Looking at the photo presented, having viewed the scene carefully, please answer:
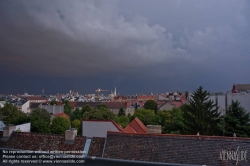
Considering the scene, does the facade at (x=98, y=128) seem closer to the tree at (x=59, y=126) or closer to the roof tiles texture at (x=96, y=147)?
the roof tiles texture at (x=96, y=147)

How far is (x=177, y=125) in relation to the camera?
38.8 meters

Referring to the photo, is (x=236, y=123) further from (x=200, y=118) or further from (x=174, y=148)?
(x=174, y=148)

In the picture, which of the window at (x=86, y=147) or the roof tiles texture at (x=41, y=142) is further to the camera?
the roof tiles texture at (x=41, y=142)

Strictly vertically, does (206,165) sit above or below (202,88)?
below

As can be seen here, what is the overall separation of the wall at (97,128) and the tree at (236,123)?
1371 centimetres

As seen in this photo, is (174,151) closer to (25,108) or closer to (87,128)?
(87,128)

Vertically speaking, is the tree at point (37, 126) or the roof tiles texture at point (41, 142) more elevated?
the roof tiles texture at point (41, 142)

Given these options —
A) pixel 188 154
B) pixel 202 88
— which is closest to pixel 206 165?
pixel 188 154

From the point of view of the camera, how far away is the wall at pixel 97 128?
22.0m

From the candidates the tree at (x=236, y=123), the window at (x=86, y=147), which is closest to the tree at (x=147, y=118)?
the tree at (x=236, y=123)

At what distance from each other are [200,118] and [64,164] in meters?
26.5

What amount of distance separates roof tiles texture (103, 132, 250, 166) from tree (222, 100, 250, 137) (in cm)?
1413

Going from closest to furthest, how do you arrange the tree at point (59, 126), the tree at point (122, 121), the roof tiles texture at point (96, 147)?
1. the roof tiles texture at point (96, 147)
2. the tree at point (59, 126)
3. the tree at point (122, 121)

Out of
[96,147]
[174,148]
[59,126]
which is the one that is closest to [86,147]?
[96,147]
